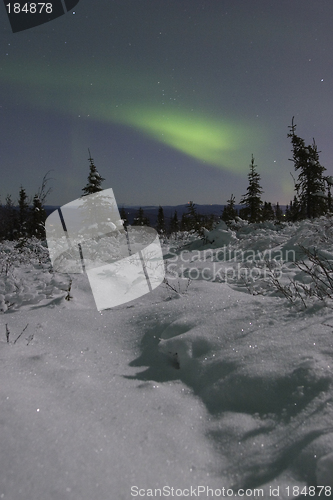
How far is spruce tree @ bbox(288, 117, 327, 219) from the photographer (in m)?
17.5

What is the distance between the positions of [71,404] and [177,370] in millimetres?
874

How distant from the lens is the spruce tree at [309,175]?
1747 centimetres

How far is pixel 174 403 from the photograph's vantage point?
5.40 ft

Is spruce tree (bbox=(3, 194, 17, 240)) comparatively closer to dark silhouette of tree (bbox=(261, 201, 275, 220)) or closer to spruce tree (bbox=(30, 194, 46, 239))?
spruce tree (bbox=(30, 194, 46, 239))

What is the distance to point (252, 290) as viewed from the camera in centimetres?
362

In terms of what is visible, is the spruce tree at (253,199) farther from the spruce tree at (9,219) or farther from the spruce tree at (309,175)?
the spruce tree at (9,219)
